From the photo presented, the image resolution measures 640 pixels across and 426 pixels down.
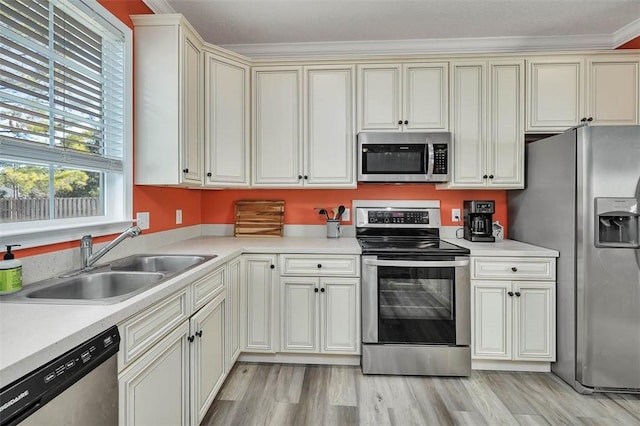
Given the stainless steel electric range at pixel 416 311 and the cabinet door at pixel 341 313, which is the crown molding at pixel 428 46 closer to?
the stainless steel electric range at pixel 416 311

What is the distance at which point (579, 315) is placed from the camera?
84.4 inches

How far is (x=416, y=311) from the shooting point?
2.34 metres

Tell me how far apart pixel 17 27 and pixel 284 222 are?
6.97 feet

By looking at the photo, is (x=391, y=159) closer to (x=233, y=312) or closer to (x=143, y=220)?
(x=233, y=312)

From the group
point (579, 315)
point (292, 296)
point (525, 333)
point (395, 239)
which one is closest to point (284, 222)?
point (292, 296)

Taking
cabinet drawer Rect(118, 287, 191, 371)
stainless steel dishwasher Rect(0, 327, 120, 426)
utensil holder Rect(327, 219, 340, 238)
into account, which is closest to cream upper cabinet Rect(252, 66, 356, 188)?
utensil holder Rect(327, 219, 340, 238)

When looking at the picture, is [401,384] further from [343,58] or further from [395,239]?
[343,58]

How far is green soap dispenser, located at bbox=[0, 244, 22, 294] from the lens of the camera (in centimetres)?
118

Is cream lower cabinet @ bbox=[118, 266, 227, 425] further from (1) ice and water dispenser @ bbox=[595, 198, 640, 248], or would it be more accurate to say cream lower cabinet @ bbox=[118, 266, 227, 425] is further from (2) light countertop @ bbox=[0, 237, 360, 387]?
(1) ice and water dispenser @ bbox=[595, 198, 640, 248]

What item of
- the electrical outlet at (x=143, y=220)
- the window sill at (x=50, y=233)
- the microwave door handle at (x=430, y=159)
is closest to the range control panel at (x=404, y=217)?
the microwave door handle at (x=430, y=159)

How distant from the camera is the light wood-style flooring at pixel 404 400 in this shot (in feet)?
6.18

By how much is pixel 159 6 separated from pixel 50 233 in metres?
1.75

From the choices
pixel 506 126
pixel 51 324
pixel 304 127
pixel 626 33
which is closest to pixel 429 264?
pixel 506 126

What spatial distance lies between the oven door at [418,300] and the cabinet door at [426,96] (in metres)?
1.08
